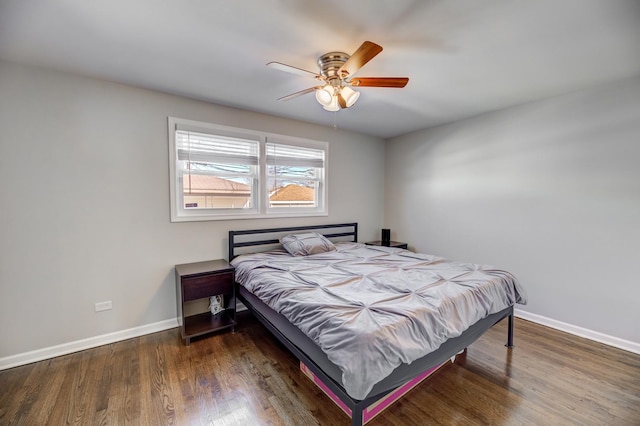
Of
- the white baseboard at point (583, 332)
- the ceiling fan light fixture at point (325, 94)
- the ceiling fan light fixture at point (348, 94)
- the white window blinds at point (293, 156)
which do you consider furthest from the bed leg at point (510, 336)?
the white window blinds at point (293, 156)

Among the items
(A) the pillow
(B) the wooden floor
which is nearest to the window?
(A) the pillow

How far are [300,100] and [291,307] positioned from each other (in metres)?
2.32

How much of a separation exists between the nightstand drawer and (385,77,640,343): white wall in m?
3.16

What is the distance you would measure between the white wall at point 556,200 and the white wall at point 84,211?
11.0 ft

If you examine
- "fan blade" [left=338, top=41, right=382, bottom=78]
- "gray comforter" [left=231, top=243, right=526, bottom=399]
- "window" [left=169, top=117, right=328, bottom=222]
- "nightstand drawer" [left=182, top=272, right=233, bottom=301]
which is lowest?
"nightstand drawer" [left=182, top=272, right=233, bottom=301]

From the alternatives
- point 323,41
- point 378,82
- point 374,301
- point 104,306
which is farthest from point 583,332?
point 104,306

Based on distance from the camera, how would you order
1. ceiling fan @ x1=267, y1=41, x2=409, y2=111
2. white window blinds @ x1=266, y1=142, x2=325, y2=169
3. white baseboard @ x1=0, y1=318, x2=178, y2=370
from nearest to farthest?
ceiling fan @ x1=267, y1=41, x2=409, y2=111 → white baseboard @ x1=0, y1=318, x2=178, y2=370 → white window blinds @ x1=266, y1=142, x2=325, y2=169

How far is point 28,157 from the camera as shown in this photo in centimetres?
229

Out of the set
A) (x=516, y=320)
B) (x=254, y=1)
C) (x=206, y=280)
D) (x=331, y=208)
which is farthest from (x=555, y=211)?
(x=206, y=280)

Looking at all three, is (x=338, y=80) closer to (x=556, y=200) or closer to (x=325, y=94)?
(x=325, y=94)

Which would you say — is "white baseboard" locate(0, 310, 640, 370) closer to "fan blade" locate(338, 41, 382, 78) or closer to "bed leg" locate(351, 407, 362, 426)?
"bed leg" locate(351, 407, 362, 426)

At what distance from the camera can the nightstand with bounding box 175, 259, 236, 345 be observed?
2.60 metres

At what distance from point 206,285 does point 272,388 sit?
1.23m

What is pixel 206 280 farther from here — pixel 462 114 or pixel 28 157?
pixel 462 114
